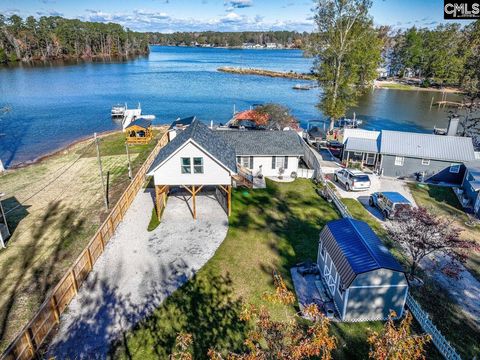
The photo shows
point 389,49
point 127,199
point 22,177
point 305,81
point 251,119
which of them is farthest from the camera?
point 389,49

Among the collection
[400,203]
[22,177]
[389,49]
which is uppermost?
[389,49]

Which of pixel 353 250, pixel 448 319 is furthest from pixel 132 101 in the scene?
pixel 448 319

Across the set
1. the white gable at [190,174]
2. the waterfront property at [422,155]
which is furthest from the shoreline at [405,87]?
the white gable at [190,174]

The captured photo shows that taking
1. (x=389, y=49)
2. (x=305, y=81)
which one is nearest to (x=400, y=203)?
(x=305, y=81)

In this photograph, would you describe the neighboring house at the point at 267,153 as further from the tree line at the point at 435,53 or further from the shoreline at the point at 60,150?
the tree line at the point at 435,53

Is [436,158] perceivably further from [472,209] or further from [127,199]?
[127,199]

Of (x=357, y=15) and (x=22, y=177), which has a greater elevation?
(x=357, y=15)
